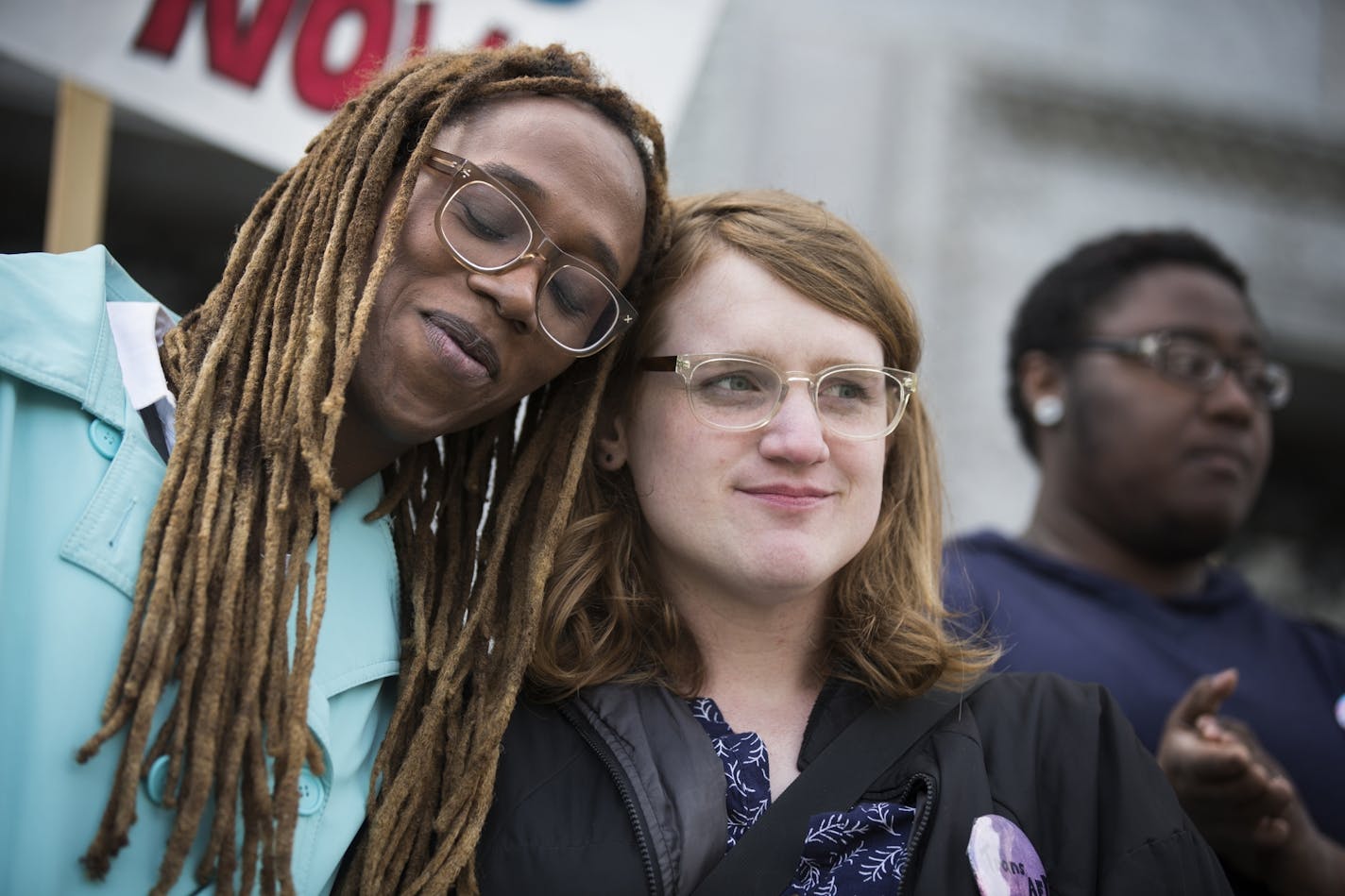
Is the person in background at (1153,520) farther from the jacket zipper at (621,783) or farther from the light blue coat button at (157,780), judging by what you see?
the light blue coat button at (157,780)

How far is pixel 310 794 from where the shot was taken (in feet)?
5.73

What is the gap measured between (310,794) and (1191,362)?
8.30 ft

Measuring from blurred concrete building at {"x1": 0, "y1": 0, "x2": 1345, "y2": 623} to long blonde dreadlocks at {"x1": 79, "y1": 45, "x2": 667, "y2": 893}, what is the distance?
2393mm

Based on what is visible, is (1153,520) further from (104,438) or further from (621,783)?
(104,438)

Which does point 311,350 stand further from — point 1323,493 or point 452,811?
point 1323,493

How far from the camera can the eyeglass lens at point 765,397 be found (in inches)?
80.5

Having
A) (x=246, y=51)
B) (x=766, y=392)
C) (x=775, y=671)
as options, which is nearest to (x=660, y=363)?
(x=766, y=392)

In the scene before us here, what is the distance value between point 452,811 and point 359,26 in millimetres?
2046

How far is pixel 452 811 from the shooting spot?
186cm

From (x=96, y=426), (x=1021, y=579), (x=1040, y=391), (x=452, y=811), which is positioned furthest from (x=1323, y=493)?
(x=96, y=426)

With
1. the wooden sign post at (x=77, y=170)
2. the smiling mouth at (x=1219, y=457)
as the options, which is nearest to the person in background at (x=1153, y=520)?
the smiling mouth at (x=1219, y=457)

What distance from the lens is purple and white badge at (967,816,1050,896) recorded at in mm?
1812

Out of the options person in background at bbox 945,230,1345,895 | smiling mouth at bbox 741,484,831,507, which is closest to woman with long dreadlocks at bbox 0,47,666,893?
smiling mouth at bbox 741,484,831,507

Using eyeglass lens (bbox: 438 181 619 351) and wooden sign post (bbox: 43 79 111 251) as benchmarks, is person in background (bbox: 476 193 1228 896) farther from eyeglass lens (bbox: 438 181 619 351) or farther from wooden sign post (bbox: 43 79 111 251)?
wooden sign post (bbox: 43 79 111 251)
